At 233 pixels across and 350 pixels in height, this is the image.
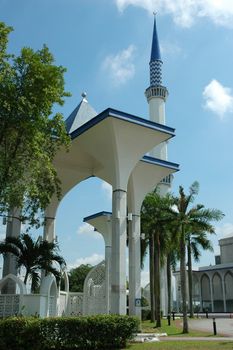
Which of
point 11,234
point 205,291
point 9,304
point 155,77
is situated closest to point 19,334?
point 9,304

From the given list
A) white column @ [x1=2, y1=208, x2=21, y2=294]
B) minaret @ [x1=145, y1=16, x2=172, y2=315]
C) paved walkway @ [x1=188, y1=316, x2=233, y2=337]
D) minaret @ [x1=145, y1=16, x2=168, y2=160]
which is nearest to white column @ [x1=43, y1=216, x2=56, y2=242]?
white column @ [x1=2, y1=208, x2=21, y2=294]

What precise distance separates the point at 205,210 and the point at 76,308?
33.6ft

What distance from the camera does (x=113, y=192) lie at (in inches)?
834

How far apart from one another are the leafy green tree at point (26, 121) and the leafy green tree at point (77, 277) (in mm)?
47064

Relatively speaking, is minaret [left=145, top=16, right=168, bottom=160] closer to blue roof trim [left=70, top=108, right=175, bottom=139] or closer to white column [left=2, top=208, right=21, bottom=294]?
blue roof trim [left=70, top=108, right=175, bottom=139]

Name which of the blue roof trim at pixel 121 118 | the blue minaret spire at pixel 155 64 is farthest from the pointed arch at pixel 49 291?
the blue minaret spire at pixel 155 64

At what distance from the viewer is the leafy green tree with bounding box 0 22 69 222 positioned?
14.8 metres

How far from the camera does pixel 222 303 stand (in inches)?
2373

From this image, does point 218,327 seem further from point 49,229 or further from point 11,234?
point 11,234

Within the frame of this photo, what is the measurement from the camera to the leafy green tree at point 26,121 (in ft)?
48.4

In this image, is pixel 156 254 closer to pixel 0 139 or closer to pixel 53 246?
pixel 53 246

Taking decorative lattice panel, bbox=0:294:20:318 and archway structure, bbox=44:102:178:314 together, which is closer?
decorative lattice panel, bbox=0:294:20:318

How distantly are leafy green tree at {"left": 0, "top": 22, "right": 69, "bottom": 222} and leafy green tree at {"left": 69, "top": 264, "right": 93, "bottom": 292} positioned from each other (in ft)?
154

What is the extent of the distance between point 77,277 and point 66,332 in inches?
2010
